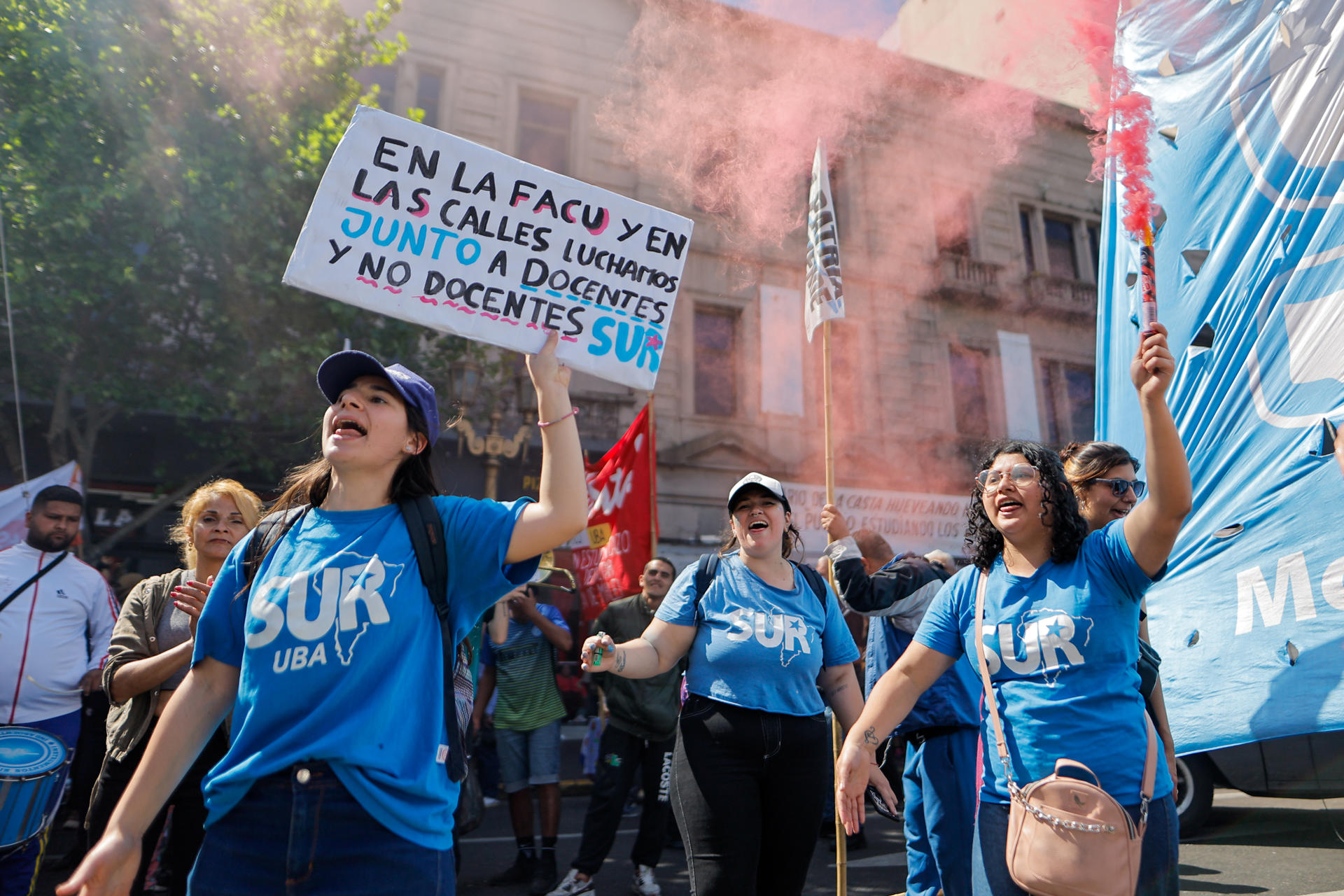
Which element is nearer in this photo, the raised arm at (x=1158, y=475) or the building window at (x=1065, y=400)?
the raised arm at (x=1158, y=475)

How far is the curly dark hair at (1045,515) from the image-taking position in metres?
2.38

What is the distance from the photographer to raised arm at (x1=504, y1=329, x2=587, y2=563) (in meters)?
1.88

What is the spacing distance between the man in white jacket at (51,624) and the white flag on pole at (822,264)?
408 centimetres

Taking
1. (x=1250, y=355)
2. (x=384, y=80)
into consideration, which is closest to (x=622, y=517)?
(x=1250, y=355)

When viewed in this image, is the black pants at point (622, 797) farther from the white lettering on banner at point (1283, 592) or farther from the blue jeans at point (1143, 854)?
the white lettering on banner at point (1283, 592)

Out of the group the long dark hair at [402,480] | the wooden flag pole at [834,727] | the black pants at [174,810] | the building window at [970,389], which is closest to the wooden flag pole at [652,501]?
the wooden flag pole at [834,727]

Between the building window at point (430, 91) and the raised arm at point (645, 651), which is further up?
the building window at point (430, 91)

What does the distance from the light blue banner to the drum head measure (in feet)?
15.4

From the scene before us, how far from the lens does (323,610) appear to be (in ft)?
5.79

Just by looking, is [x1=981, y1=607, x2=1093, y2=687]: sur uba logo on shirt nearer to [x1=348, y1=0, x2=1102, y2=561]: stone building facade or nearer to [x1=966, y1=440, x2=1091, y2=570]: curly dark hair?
[x1=966, y1=440, x2=1091, y2=570]: curly dark hair

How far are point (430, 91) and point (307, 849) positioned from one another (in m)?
14.9

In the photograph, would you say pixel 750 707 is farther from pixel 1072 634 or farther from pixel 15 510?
pixel 15 510

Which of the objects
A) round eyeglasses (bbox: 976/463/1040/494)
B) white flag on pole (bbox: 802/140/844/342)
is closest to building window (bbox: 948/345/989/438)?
white flag on pole (bbox: 802/140/844/342)

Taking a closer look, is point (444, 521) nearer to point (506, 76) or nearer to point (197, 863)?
point (197, 863)
